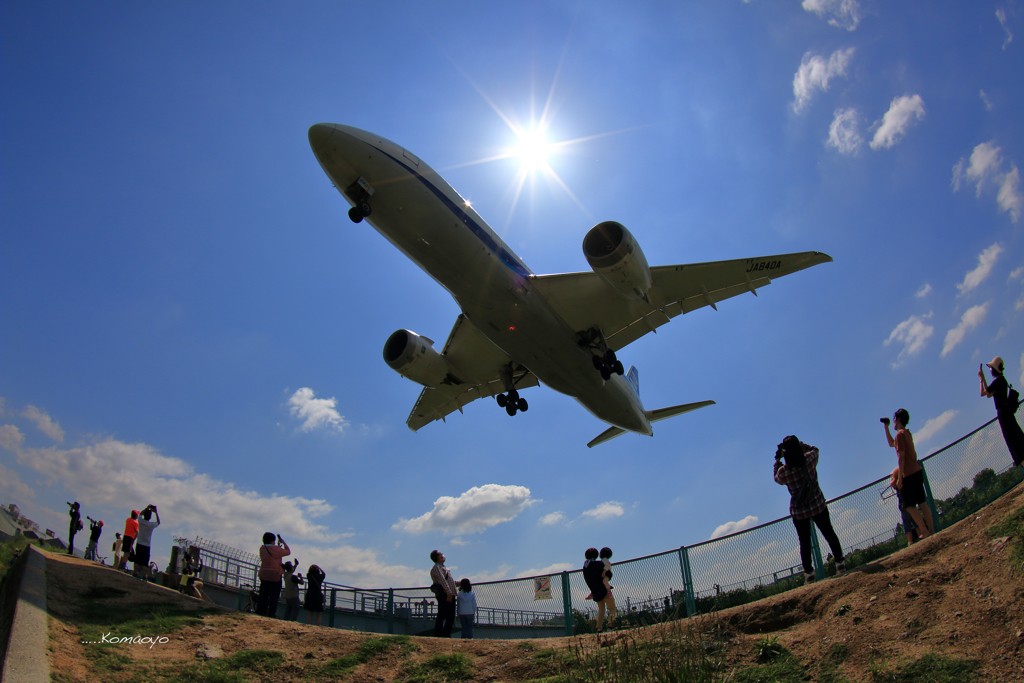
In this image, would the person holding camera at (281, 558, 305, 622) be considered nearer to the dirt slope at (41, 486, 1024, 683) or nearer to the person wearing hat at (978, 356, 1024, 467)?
the dirt slope at (41, 486, 1024, 683)

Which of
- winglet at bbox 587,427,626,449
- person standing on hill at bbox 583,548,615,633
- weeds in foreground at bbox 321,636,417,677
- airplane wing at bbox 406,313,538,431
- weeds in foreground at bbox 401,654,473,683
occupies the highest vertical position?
airplane wing at bbox 406,313,538,431

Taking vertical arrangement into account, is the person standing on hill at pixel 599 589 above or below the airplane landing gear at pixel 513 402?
below

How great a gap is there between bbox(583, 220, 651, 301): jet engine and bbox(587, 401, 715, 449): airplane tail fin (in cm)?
764

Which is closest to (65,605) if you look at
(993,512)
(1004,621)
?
(1004,621)

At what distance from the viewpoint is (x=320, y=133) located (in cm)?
1208

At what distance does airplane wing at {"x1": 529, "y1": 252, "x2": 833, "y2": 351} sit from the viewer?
48.4 feet

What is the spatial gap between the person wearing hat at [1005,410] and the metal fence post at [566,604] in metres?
8.18

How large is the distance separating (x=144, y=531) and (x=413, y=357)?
9017 mm

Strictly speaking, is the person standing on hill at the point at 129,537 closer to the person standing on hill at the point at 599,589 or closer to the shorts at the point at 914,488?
the person standing on hill at the point at 599,589

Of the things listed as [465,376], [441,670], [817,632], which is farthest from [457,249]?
[817,632]

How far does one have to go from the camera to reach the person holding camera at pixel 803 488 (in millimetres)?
7457

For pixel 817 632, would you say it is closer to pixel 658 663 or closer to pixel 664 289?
pixel 658 663

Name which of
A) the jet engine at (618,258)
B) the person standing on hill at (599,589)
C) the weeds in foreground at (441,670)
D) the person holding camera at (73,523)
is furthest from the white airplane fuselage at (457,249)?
the person holding camera at (73,523)

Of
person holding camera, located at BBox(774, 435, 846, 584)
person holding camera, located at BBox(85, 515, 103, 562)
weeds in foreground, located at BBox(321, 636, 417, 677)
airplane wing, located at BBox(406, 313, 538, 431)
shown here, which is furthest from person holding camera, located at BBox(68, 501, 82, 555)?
person holding camera, located at BBox(774, 435, 846, 584)
